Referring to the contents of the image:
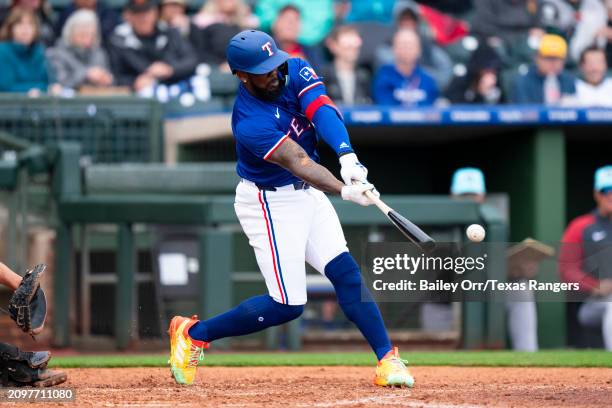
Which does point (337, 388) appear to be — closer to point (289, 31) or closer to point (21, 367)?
point (21, 367)

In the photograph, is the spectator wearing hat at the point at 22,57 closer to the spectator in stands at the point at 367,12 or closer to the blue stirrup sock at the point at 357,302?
the spectator in stands at the point at 367,12

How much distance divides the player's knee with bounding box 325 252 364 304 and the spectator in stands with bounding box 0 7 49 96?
5.05m

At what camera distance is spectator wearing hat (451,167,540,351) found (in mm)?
7227

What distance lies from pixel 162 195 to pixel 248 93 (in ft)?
12.9

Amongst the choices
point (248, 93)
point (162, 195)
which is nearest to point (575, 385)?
point (248, 93)

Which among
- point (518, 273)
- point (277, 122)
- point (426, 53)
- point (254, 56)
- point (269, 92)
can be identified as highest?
point (426, 53)

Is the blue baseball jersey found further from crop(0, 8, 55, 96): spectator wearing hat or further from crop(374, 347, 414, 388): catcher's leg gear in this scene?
crop(0, 8, 55, 96): spectator wearing hat

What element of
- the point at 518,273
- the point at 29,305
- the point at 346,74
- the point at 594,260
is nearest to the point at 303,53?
the point at 346,74

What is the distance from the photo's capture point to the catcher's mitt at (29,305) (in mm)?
5156

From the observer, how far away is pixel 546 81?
34.0ft

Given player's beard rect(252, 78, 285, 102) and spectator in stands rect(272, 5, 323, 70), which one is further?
spectator in stands rect(272, 5, 323, 70)

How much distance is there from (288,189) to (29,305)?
1.24 metres

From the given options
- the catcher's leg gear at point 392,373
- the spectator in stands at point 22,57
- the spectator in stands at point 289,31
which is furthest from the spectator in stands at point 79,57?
the catcher's leg gear at point 392,373

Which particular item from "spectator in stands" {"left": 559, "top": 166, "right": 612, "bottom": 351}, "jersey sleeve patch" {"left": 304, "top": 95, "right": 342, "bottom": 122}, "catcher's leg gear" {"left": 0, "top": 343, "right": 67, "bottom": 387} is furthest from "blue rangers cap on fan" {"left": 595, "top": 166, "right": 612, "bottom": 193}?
"catcher's leg gear" {"left": 0, "top": 343, "right": 67, "bottom": 387}
